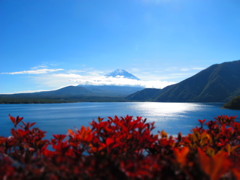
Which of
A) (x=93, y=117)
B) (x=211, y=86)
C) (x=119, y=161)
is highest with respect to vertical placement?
(x=211, y=86)

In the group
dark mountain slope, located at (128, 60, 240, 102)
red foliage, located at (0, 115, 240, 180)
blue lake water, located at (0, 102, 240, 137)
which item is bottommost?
blue lake water, located at (0, 102, 240, 137)

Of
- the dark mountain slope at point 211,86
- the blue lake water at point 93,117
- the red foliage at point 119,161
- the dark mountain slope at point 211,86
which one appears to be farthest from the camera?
the dark mountain slope at point 211,86

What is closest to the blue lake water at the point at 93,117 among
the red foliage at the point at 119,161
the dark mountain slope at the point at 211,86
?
the red foliage at the point at 119,161

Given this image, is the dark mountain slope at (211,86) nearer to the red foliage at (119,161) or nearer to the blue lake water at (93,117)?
the blue lake water at (93,117)

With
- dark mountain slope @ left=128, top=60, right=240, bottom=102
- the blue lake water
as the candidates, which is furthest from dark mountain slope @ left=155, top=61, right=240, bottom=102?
the blue lake water

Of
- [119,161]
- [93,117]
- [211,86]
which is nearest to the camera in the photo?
[119,161]

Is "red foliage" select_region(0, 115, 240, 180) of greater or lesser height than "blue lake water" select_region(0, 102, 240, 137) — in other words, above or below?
above

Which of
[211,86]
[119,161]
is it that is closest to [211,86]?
[211,86]

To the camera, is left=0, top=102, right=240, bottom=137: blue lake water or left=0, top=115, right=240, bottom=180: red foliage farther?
left=0, top=102, right=240, bottom=137: blue lake water

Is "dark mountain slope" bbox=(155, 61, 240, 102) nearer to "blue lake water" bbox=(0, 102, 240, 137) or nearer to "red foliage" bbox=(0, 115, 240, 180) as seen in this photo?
"blue lake water" bbox=(0, 102, 240, 137)

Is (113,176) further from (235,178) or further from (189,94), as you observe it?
(189,94)

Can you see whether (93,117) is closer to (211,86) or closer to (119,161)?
Answer: (119,161)

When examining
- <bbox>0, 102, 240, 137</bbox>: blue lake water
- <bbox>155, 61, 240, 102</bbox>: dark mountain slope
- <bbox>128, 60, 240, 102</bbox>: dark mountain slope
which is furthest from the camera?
<bbox>155, 61, 240, 102</bbox>: dark mountain slope

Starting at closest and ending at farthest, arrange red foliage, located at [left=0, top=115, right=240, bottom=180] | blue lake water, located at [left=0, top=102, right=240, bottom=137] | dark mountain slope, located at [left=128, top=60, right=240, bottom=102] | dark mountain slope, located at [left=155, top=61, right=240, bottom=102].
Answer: red foliage, located at [left=0, top=115, right=240, bottom=180] < blue lake water, located at [left=0, top=102, right=240, bottom=137] < dark mountain slope, located at [left=128, top=60, right=240, bottom=102] < dark mountain slope, located at [left=155, top=61, right=240, bottom=102]
